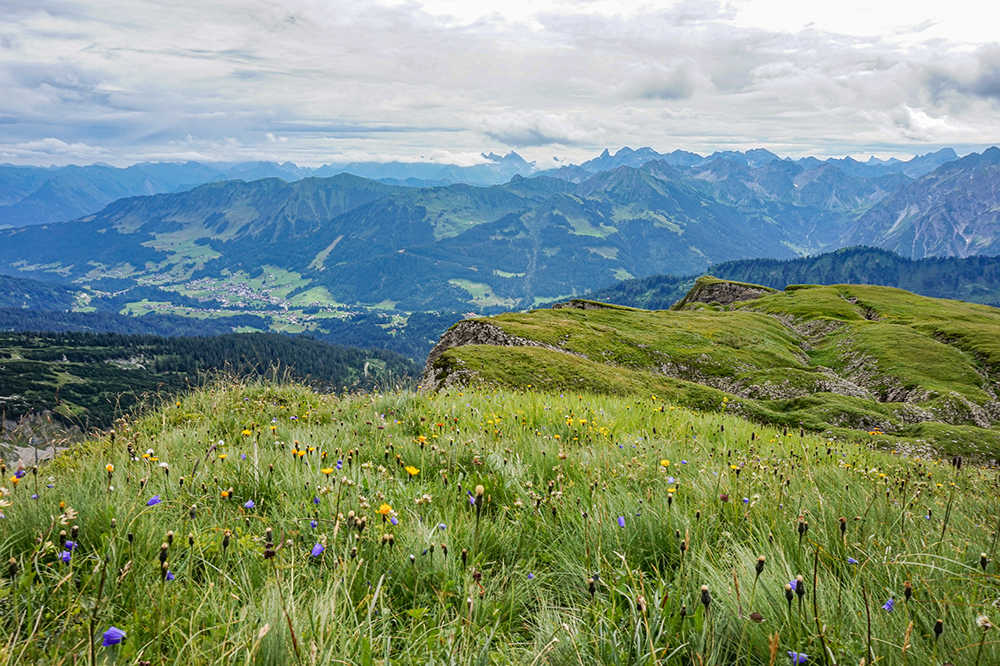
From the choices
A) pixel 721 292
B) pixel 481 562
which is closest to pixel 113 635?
pixel 481 562

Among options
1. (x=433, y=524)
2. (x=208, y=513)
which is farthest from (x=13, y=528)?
(x=433, y=524)

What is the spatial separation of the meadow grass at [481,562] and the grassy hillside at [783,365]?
14.2 m

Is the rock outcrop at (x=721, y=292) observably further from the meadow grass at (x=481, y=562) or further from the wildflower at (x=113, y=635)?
the wildflower at (x=113, y=635)

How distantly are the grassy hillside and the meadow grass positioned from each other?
14212 millimetres

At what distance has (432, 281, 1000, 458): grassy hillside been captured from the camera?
30.0 metres

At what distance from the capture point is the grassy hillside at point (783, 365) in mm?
30031

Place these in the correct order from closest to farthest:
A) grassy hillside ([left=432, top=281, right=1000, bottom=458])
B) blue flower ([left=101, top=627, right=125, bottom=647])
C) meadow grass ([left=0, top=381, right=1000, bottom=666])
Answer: blue flower ([left=101, top=627, right=125, bottom=647]) < meadow grass ([left=0, top=381, right=1000, bottom=666]) < grassy hillside ([left=432, top=281, right=1000, bottom=458])

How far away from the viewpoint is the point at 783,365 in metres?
50.1

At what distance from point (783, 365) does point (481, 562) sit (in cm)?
5517

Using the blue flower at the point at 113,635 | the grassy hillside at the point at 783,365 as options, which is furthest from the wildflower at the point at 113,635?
the grassy hillside at the point at 783,365

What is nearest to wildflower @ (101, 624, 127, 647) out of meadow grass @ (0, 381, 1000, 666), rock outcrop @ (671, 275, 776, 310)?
meadow grass @ (0, 381, 1000, 666)

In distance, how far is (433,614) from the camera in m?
3.05

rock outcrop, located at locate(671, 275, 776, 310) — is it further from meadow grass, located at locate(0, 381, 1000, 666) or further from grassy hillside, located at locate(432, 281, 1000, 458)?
meadow grass, located at locate(0, 381, 1000, 666)

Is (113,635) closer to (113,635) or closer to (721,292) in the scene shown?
(113,635)
